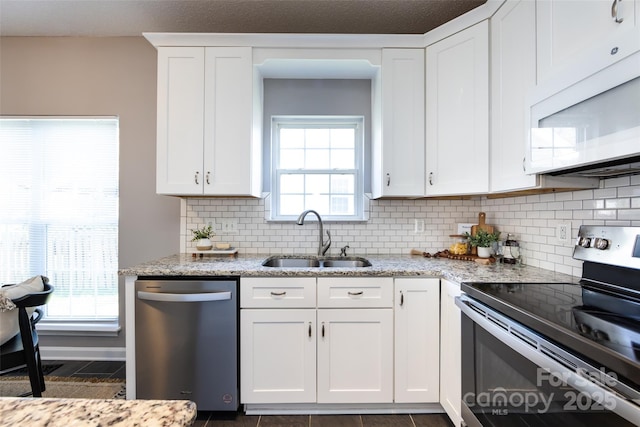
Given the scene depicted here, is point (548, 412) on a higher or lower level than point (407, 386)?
higher

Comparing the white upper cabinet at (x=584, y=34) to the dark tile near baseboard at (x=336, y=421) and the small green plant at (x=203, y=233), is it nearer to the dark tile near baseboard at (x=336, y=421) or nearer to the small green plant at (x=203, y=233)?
the dark tile near baseboard at (x=336, y=421)

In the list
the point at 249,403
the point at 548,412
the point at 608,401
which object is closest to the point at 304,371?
the point at 249,403

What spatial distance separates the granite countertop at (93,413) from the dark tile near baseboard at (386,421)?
163cm

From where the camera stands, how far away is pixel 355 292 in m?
1.76

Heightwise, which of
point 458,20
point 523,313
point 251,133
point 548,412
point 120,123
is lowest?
point 548,412

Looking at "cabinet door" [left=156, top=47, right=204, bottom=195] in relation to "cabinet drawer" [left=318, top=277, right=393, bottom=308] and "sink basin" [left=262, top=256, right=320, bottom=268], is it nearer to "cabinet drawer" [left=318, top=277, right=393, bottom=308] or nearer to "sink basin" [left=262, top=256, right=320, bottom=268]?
"sink basin" [left=262, top=256, right=320, bottom=268]

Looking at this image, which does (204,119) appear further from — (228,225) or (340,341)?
(340,341)

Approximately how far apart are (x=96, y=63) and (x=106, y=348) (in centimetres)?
241

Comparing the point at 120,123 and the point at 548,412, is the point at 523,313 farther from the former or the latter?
the point at 120,123

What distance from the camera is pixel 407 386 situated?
176 centimetres

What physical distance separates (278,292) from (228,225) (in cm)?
95

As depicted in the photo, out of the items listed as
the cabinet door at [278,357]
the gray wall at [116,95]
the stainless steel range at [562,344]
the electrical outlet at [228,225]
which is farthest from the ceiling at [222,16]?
the cabinet door at [278,357]

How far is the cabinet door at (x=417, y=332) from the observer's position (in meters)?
1.76

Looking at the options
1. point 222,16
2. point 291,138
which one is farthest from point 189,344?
point 222,16
